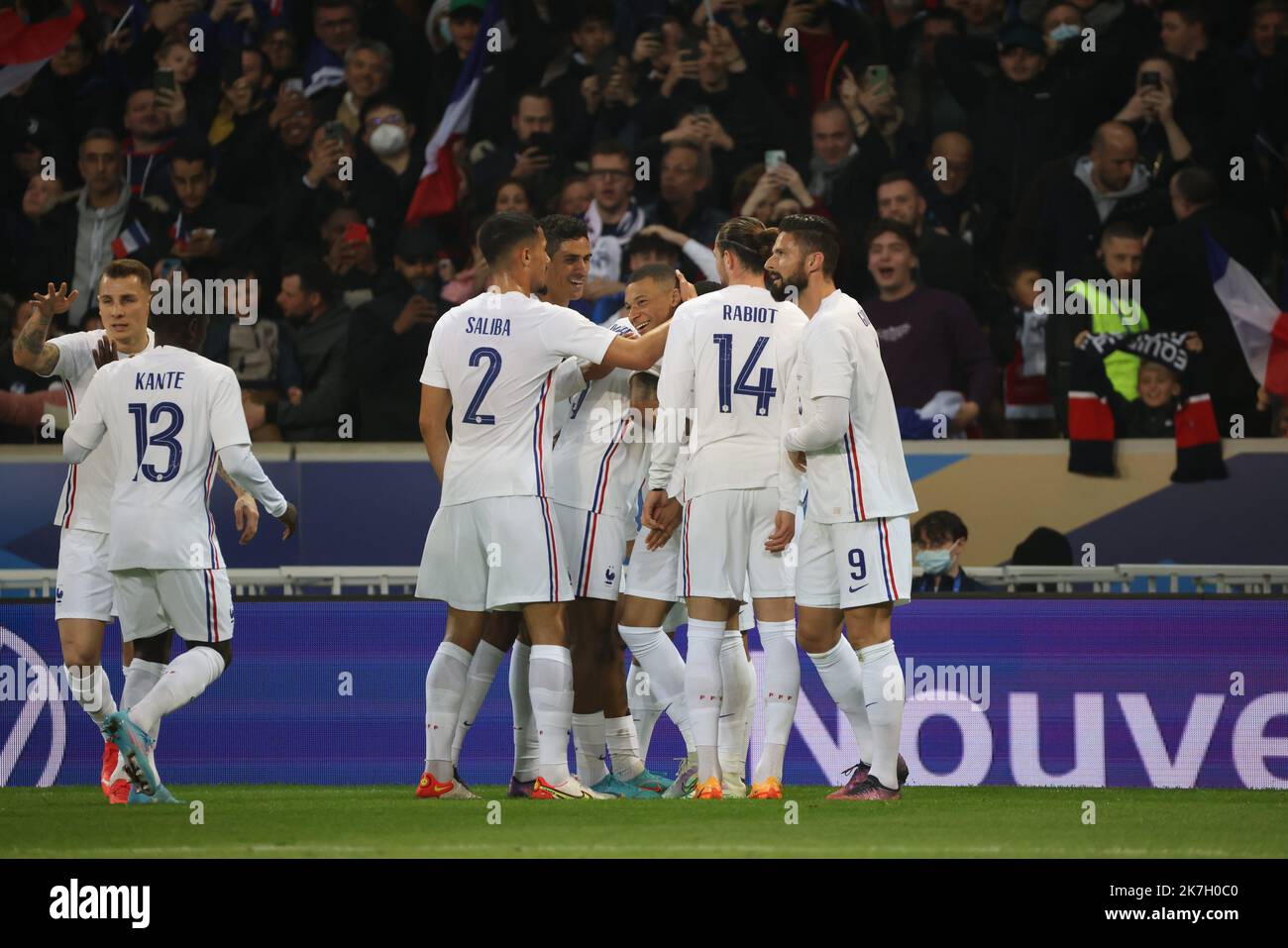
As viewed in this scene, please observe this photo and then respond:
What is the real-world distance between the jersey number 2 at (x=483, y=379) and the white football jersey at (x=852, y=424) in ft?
3.90

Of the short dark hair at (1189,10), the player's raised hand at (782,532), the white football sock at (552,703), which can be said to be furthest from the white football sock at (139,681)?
the short dark hair at (1189,10)

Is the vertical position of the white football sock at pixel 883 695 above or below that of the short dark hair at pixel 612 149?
below

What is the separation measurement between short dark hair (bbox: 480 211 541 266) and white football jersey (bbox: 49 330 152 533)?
6.29ft

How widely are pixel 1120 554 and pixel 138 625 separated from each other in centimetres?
617

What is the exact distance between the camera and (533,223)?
7.46 metres

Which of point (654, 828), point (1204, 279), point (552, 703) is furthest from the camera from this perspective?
point (1204, 279)

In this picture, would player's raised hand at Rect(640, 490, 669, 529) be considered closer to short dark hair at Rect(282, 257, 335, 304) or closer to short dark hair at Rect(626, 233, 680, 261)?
short dark hair at Rect(626, 233, 680, 261)

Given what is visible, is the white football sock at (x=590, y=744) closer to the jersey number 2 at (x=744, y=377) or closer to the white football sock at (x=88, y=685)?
the jersey number 2 at (x=744, y=377)

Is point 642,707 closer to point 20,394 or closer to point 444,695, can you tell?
point 444,695

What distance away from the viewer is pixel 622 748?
809 centimetres

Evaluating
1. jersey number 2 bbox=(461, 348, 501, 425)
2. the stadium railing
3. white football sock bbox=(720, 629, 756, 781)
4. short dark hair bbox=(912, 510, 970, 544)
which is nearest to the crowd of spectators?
short dark hair bbox=(912, 510, 970, 544)

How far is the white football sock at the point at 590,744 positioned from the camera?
801cm

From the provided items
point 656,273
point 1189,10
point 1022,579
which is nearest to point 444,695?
point 656,273

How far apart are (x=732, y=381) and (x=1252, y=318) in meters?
5.66
